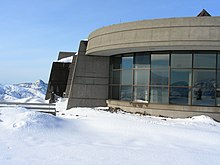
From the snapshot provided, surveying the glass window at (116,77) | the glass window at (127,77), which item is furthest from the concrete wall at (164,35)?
the glass window at (116,77)

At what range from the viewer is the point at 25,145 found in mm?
8312

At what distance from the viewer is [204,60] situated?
16.7m

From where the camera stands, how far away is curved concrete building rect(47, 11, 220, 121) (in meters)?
15.7

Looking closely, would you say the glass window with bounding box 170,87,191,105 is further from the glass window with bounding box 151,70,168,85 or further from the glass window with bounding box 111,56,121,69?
the glass window with bounding box 111,56,121,69

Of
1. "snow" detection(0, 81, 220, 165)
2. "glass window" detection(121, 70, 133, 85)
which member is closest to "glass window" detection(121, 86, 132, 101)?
"glass window" detection(121, 70, 133, 85)

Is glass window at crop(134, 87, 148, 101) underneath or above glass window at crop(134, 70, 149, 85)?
underneath

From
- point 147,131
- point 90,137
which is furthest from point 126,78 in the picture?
point 90,137

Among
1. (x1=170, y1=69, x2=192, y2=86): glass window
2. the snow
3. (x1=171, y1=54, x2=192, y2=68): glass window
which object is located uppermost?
(x1=171, y1=54, x2=192, y2=68): glass window

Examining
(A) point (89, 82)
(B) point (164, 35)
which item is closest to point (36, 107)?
(A) point (89, 82)

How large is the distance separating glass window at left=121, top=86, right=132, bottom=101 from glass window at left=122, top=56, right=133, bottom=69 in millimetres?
1413

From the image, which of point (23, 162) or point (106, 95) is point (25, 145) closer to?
point (23, 162)

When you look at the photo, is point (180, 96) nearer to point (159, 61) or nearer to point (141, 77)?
point (159, 61)

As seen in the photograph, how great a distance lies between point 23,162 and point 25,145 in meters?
1.71

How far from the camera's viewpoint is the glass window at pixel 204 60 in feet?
54.1
